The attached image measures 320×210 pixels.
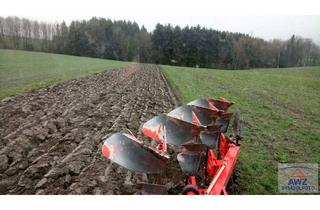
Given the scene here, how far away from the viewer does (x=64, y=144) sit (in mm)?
4406

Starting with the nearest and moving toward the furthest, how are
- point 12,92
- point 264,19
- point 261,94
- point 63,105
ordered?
point 264,19 → point 63,105 → point 12,92 → point 261,94

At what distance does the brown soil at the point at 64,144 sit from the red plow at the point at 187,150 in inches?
22.1

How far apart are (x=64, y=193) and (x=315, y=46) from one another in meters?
3.47

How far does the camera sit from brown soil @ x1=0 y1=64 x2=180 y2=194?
326 centimetres

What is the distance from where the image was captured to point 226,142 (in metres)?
3.49

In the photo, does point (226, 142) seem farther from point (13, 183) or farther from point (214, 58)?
point (214, 58)

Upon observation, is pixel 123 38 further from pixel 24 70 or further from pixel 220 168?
pixel 220 168

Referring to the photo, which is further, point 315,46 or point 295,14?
point 315,46

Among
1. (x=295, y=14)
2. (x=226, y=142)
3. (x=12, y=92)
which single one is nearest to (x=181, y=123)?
(x=226, y=142)
